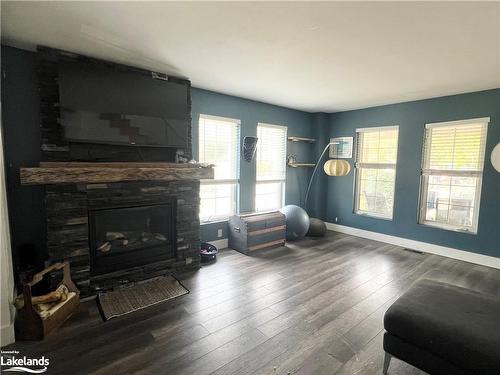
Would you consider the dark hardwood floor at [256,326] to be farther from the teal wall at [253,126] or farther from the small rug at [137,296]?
the teal wall at [253,126]

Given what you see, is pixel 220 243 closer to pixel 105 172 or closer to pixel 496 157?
pixel 105 172

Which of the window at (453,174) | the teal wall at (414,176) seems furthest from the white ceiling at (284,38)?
the window at (453,174)

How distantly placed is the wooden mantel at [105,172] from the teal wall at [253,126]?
72 cm

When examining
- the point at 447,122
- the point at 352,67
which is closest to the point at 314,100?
the point at 352,67

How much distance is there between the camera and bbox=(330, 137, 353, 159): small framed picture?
520 centimetres

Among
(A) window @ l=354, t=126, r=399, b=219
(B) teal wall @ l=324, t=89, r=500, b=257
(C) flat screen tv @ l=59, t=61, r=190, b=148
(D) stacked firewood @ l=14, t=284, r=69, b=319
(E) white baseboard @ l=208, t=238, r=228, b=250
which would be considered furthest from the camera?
(A) window @ l=354, t=126, r=399, b=219

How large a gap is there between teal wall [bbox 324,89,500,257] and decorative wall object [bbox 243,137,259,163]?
2.07 meters

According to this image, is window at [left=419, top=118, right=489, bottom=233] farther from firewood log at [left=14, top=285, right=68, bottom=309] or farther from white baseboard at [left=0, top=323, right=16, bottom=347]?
white baseboard at [left=0, top=323, right=16, bottom=347]

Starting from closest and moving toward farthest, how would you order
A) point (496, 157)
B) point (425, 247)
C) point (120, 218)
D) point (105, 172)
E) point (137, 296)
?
point (105, 172), point (137, 296), point (120, 218), point (496, 157), point (425, 247)

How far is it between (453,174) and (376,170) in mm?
1175

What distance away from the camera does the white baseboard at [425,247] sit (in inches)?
146

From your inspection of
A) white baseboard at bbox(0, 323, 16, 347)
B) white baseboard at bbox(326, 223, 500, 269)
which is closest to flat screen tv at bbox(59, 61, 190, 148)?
white baseboard at bbox(0, 323, 16, 347)

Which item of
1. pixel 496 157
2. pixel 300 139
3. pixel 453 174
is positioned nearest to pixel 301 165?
pixel 300 139

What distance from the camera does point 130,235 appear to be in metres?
3.08
